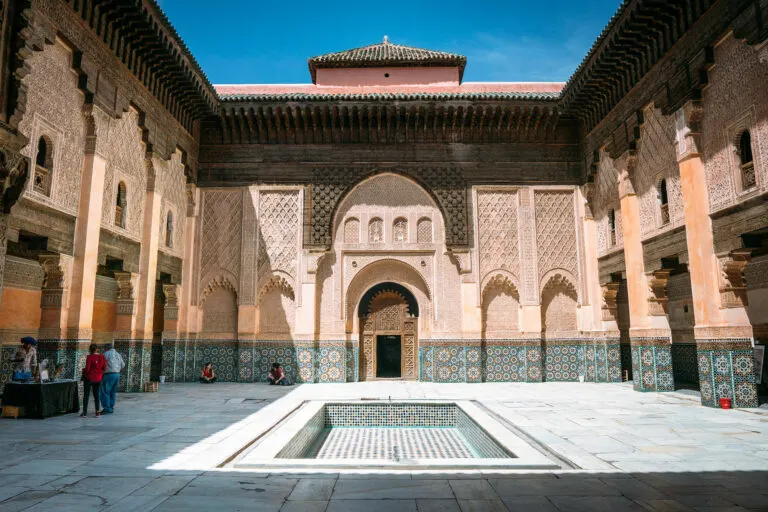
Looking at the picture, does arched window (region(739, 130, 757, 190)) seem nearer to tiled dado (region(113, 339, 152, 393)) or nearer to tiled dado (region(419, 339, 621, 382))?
tiled dado (region(419, 339, 621, 382))

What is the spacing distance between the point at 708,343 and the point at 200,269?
8481 mm

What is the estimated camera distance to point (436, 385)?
32.1ft

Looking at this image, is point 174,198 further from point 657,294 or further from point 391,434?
point 657,294

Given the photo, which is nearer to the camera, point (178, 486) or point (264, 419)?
point (178, 486)

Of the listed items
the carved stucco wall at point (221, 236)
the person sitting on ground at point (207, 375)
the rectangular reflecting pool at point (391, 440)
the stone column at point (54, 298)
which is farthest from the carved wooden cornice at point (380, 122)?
the rectangular reflecting pool at point (391, 440)

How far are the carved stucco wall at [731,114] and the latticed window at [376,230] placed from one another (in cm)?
574

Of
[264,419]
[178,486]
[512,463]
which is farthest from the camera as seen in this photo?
[264,419]

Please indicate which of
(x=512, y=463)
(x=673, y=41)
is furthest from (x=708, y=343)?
(x=512, y=463)

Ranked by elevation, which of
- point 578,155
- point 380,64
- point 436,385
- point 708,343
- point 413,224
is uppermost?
point 380,64

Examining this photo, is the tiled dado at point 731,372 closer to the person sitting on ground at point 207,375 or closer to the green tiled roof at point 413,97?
the green tiled roof at point 413,97

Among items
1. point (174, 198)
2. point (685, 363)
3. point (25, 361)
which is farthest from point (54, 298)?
point (685, 363)

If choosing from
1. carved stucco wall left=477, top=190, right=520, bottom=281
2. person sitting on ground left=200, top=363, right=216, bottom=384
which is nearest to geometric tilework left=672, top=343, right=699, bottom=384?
carved stucco wall left=477, top=190, right=520, bottom=281

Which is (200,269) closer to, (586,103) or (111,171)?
(111,171)

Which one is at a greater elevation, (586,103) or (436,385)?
(586,103)
